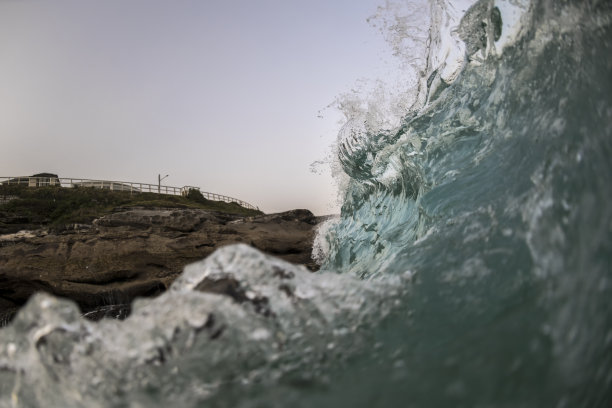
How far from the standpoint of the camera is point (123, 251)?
11.3 m

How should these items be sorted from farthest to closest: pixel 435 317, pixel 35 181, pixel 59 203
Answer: pixel 35 181 < pixel 59 203 < pixel 435 317

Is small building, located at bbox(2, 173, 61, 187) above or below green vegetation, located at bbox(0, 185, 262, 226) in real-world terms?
above

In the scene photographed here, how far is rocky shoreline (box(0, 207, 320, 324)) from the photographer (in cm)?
1058

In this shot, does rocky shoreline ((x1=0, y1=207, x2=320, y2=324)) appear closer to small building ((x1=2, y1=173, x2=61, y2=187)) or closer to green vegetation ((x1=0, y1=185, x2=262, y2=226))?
green vegetation ((x1=0, y1=185, x2=262, y2=226))

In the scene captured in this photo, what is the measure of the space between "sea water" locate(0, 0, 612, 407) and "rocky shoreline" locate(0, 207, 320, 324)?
368 inches

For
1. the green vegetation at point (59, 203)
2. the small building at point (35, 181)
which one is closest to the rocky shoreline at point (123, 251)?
the green vegetation at point (59, 203)

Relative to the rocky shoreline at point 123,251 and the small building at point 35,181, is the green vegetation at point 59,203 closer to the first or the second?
the small building at point 35,181

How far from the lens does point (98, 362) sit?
1276 millimetres

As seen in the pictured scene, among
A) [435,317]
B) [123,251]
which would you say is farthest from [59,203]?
[435,317]

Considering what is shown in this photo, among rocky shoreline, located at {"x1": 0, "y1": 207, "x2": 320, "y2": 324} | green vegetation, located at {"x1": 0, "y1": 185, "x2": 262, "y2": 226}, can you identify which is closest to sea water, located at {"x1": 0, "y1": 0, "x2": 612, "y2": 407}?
rocky shoreline, located at {"x1": 0, "y1": 207, "x2": 320, "y2": 324}

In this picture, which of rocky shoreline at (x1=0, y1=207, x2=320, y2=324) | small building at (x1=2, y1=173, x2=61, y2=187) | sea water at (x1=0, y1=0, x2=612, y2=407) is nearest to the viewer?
sea water at (x1=0, y1=0, x2=612, y2=407)

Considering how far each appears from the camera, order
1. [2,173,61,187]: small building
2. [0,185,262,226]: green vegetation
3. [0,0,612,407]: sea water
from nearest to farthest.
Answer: [0,0,612,407]: sea water, [0,185,262,226]: green vegetation, [2,173,61,187]: small building

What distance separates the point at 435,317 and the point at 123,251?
36.0ft

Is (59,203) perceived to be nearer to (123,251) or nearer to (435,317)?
(123,251)
